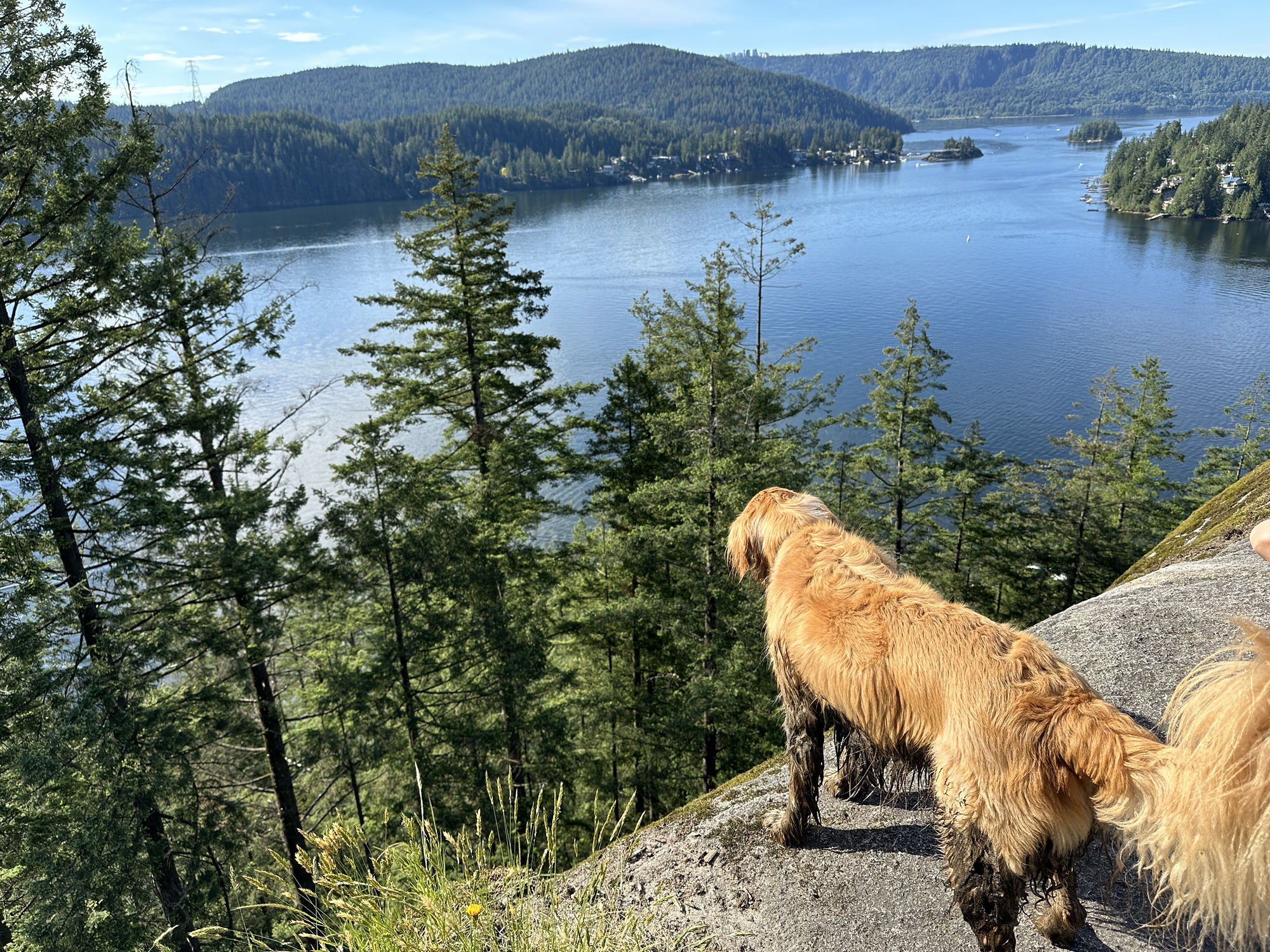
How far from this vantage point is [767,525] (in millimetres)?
4477

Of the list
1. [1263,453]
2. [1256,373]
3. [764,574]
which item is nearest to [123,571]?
[764,574]

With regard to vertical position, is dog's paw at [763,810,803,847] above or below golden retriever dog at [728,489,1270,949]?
below

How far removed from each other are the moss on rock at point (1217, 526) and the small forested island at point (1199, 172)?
10083 centimetres

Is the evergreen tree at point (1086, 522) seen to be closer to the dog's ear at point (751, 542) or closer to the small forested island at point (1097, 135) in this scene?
the dog's ear at point (751, 542)

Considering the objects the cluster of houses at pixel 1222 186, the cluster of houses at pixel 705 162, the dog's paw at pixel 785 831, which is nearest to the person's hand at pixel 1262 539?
the dog's paw at pixel 785 831

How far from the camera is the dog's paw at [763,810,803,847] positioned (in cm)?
471

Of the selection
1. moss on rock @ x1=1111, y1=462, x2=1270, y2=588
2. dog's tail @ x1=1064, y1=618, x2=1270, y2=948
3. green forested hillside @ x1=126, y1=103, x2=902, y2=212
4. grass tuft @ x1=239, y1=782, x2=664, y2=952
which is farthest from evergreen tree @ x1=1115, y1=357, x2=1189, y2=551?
green forested hillside @ x1=126, y1=103, x2=902, y2=212

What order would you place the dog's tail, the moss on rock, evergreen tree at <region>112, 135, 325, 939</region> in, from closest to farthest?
the dog's tail
the moss on rock
evergreen tree at <region>112, 135, 325, 939</region>

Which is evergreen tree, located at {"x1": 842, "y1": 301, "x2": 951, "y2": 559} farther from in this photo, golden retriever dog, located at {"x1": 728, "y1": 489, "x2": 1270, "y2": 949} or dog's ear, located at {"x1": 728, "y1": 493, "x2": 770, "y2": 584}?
golden retriever dog, located at {"x1": 728, "y1": 489, "x2": 1270, "y2": 949}

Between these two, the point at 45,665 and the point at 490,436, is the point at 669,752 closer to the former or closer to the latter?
the point at 490,436

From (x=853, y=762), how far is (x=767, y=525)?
4.73ft

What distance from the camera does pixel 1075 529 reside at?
83.4ft

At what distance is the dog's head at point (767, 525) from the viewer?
438cm

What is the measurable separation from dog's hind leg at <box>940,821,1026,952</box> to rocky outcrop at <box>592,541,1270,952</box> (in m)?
0.61
